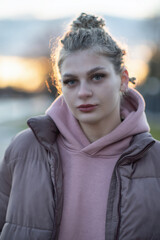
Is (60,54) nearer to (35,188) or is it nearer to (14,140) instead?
(14,140)

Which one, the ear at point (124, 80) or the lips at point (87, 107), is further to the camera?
the ear at point (124, 80)

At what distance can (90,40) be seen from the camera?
236 centimetres

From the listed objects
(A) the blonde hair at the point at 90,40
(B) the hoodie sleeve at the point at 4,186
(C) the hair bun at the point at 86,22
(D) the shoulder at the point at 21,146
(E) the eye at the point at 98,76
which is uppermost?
(C) the hair bun at the point at 86,22

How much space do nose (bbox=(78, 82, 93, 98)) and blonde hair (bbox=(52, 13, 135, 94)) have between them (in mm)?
255

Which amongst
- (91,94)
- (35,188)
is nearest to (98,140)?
(91,94)

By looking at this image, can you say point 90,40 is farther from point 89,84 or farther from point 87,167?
point 87,167

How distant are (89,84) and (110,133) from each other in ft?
1.33

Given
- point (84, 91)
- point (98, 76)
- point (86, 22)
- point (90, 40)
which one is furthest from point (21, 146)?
point (86, 22)

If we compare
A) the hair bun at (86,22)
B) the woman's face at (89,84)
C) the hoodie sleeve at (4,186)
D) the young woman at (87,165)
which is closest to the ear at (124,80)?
the young woman at (87,165)

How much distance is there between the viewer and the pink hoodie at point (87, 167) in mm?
2277

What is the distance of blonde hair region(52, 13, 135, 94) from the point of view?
2.34m

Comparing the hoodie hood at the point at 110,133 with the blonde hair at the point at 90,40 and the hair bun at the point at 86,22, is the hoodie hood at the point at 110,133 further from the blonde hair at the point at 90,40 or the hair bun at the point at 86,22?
the hair bun at the point at 86,22

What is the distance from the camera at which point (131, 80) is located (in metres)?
2.73

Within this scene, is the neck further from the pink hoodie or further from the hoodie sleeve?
the hoodie sleeve
